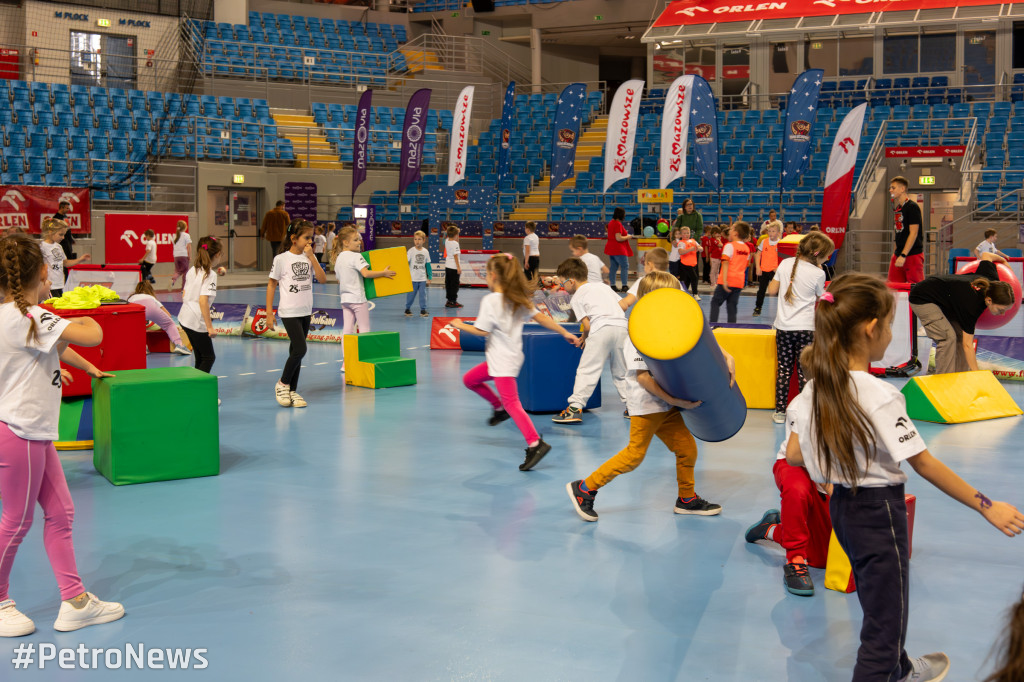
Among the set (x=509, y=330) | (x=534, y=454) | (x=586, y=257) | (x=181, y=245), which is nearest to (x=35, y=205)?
(x=181, y=245)

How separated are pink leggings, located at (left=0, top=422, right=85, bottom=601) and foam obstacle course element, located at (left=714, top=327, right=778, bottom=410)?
20.0ft

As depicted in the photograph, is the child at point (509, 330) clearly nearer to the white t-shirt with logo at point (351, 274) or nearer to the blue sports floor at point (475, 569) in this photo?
the blue sports floor at point (475, 569)

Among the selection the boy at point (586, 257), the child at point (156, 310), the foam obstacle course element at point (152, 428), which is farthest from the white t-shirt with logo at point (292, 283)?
the boy at point (586, 257)

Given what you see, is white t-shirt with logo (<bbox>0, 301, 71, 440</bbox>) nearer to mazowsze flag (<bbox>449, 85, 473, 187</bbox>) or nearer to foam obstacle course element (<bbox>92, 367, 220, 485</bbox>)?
foam obstacle course element (<bbox>92, 367, 220, 485</bbox>)

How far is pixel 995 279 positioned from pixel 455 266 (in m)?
10.4

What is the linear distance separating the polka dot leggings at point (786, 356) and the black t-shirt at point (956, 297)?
4.08 feet

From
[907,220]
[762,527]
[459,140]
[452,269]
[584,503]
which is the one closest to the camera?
[762,527]

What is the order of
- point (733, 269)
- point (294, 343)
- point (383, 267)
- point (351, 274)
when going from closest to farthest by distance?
point (294, 343)
point (351, 274)
point (383, 267)
point (733, 269)

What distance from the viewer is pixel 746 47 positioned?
30406 mm

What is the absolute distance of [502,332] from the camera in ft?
21.4

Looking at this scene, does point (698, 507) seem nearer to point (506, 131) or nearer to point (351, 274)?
point (351, 274)

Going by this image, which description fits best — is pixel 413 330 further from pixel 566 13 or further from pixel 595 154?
pixel 566 13

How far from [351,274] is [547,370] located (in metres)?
2.75

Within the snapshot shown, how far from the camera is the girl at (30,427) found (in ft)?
12.3
